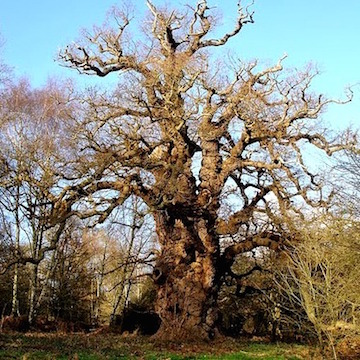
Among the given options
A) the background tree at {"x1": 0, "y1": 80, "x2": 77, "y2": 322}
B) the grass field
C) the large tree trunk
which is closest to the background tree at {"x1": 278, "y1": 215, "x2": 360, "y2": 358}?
the grass field

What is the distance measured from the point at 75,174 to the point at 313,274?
9070 mm

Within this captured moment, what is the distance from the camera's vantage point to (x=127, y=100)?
775 inches

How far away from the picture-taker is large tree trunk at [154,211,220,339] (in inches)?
770

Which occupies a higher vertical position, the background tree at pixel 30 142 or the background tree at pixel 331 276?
the background tree at pixel 30 142

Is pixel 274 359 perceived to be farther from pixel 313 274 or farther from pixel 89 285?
pixel 89 285

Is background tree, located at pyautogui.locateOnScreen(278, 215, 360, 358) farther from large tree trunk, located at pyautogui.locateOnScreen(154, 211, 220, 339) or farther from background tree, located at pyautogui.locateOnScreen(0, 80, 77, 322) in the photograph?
background tree, located at pyautogui.locateOnScreen(0, 80, 77, 322)

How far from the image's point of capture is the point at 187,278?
65.7 ft

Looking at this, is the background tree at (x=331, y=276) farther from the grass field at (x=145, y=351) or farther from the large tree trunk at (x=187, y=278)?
the large tree trunk at (x=187, y=278)

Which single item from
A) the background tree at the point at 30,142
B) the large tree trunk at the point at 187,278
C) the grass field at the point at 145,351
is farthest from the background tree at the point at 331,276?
the background tree at the point at 30,142

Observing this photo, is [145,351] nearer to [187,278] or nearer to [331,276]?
[187,278]

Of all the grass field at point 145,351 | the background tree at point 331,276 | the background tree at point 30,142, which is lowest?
the grass field at point 145,351

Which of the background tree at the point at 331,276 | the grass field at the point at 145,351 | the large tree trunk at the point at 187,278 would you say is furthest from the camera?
the large tree trunk at the point at 187,278

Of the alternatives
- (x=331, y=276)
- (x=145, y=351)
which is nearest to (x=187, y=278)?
(x=145, y=351)

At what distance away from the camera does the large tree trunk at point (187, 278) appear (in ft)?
64.1
